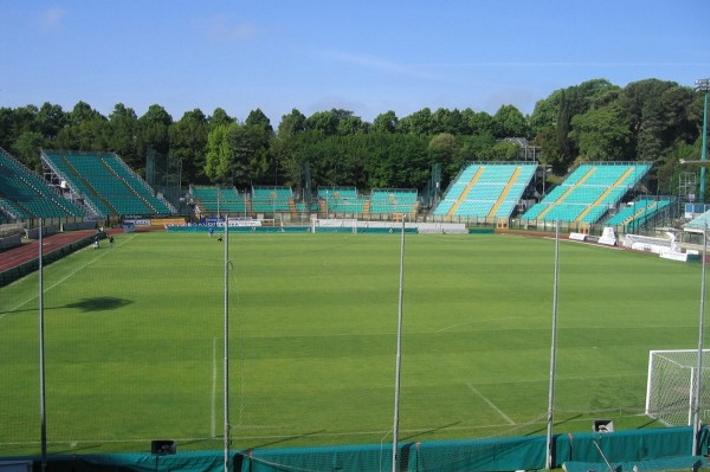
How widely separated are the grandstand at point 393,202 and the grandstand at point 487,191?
12.1 feet

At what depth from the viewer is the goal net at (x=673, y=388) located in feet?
44.8

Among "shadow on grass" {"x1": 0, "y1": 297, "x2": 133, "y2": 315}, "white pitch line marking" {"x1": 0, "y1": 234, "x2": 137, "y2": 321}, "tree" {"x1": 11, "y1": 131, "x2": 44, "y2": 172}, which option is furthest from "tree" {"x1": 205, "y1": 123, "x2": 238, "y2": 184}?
"shadow on grass" {"x1": 0, "y1": 297, "x2": 133, "y2": 315}

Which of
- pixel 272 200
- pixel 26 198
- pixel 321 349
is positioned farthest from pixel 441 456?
pixel 272 200

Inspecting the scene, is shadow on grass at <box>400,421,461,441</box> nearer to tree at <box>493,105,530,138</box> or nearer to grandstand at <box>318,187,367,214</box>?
grandstand at <box>318,187,367,214</box>

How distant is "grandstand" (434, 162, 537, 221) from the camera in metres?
67.8

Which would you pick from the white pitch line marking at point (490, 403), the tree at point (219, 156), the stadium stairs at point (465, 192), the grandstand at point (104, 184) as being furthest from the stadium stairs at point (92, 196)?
the white pitch line marking at point (490, 403)

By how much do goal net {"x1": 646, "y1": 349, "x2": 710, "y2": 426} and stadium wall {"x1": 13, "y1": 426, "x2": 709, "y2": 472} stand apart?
5.67 feet

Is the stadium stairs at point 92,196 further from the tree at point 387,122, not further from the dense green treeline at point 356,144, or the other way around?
the tree at point 387,122

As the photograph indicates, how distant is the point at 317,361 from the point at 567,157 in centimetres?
7504

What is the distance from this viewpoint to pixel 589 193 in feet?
209

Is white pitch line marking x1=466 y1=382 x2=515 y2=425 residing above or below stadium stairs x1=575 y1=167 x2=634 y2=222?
below

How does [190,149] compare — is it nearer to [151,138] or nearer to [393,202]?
[151,138]

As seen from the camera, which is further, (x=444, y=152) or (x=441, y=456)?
(x=444, y=152)

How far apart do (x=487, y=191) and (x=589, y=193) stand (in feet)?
36.2
